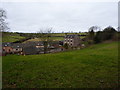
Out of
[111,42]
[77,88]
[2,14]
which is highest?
[2,14]

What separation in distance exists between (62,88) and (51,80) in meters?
1.09

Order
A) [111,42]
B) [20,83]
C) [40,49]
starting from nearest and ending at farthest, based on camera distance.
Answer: [111,42], [20,83], [40,49]

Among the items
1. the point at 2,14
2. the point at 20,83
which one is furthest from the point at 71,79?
the point at 2,14

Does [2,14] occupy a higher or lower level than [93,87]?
higher

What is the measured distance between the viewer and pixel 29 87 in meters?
5.11

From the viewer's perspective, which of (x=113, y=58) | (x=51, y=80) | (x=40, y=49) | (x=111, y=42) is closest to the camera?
(x=111, y=42)

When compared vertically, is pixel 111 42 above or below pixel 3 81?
above

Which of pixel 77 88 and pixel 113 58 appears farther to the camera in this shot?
pixel 113 58

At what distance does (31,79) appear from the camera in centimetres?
608

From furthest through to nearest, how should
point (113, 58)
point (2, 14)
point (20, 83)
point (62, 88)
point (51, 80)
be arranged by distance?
point (2, 14)
point (113, 58)
point (51, 80)
point (20, 83)
point (62, 88)

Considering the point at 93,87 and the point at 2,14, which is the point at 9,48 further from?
the point at 93,87

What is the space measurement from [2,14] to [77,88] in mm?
17651

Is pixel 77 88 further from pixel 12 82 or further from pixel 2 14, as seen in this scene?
pixel 2 14

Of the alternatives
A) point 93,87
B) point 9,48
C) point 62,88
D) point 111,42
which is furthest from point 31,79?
point 9,48
